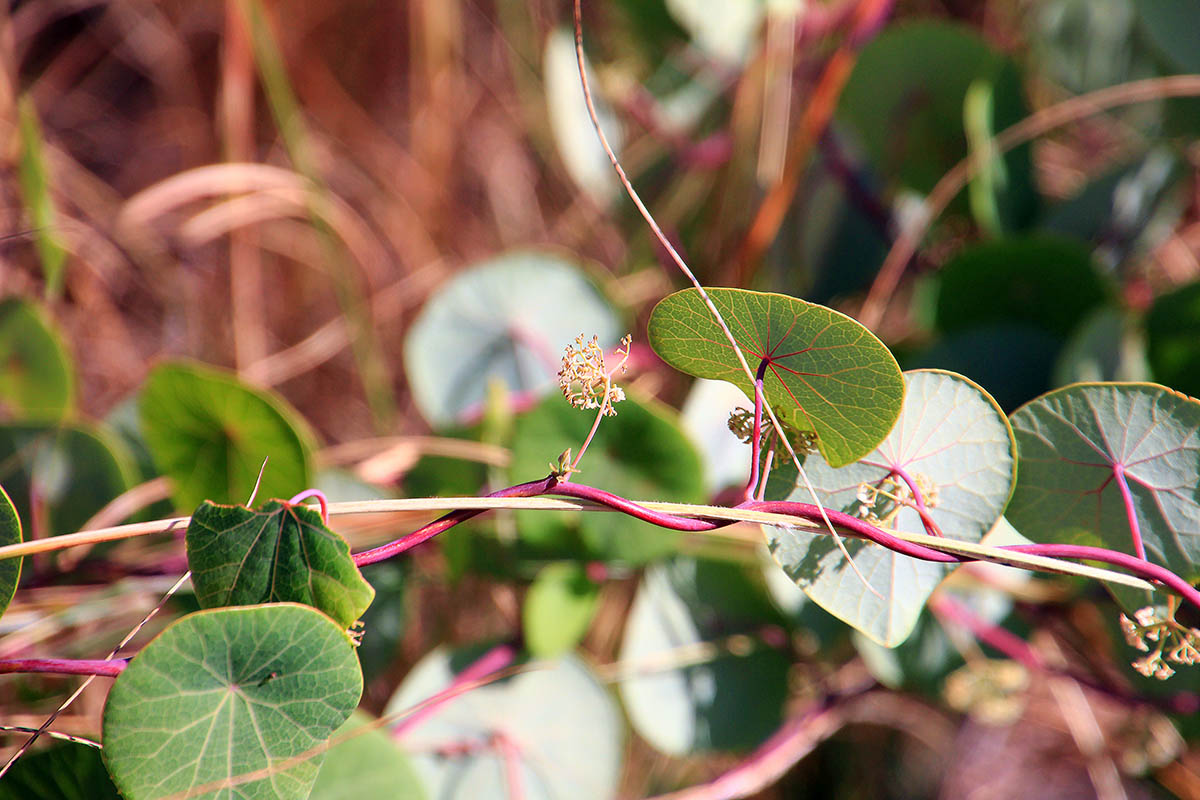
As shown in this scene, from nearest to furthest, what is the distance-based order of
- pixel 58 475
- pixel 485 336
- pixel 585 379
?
1. pixel 585 379
2. pixel 58 475
3. pixel 485 336

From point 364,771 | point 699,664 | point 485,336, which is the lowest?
point 699,664

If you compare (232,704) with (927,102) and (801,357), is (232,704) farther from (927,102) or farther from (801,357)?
(927,102)

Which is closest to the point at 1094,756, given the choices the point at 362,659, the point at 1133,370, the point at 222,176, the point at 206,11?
the point at 1133,370

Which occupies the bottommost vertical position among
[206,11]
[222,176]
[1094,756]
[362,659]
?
[1094,756]

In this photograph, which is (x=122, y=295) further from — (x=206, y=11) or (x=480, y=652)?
(x=480, y=652)

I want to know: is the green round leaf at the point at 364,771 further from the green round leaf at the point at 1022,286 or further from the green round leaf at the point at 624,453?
Answer: the green round leaf at the point at 1022,286

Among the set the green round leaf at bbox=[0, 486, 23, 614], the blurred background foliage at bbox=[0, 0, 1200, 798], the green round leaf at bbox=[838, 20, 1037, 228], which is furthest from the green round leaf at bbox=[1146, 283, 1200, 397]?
the green round leaf at bbox=[0, 486, 23, 614]

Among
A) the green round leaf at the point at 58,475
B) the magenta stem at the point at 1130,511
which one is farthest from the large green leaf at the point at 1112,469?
the green round leaf at the point at 58,475

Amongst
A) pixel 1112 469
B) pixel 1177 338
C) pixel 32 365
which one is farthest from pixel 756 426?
pixel 32 365
